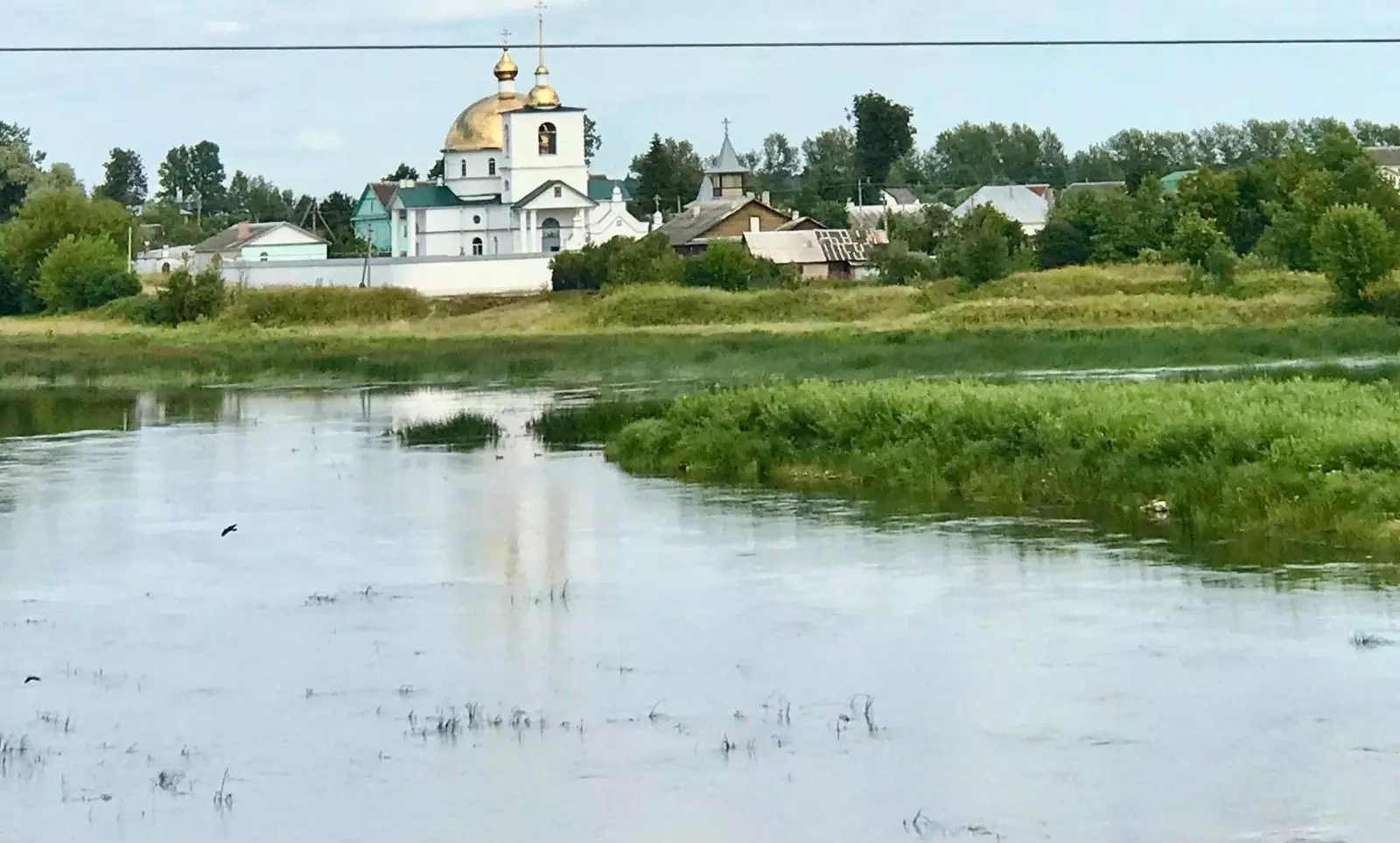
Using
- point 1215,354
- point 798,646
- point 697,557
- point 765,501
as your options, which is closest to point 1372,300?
point 1215,354

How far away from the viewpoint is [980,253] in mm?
61625

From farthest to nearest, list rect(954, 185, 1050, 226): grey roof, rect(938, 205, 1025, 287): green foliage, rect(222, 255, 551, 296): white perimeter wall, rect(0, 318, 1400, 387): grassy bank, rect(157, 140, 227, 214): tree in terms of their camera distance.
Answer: rect(157, 140, 227, 214): tree
rect(954, 185, 1050, 226): grey roof
rect(222, 255, 551, 296): white perimeter wall
rect(938, 205, 1025, 287): green foliage
rect(0, 318, 1400, 387): grassy bank

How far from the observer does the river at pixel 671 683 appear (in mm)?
10664

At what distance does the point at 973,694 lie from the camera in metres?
13.0

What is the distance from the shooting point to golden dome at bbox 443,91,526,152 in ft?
295

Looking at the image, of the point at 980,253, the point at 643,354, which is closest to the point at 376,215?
the point at 980,253

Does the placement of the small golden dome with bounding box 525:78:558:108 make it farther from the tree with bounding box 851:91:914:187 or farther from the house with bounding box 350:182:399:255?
the tree with bounding box 851:91:914:187

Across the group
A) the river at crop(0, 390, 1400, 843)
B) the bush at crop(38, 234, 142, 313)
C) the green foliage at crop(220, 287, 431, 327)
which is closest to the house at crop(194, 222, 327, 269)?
the bush at crop(38, 234, 142, 313)

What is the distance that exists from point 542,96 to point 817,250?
13.0 meters

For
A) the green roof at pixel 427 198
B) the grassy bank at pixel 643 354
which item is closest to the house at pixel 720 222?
the green roof at pixel 427 198

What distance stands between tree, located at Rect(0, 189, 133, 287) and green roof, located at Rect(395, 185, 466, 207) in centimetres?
1160

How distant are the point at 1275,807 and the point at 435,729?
488 centimetres

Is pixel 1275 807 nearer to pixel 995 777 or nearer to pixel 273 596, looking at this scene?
pixel 995 777

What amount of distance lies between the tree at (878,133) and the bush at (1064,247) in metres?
41.7
